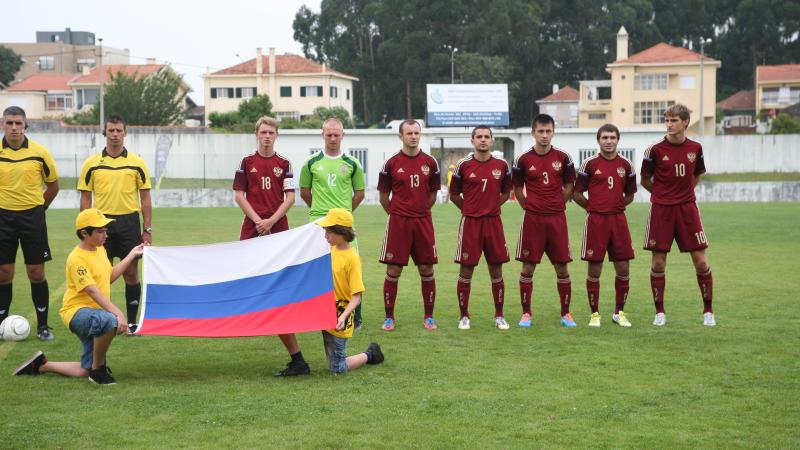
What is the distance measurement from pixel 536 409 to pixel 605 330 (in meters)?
3.61

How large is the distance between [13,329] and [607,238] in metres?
6.36

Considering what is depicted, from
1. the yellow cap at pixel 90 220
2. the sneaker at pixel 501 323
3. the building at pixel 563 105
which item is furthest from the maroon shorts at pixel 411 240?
the building at pixel 563 105

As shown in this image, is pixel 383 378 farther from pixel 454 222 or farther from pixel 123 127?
pixel 454 222

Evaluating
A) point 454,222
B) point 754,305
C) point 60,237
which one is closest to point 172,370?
point 754,305

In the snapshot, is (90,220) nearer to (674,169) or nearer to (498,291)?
(498,291)

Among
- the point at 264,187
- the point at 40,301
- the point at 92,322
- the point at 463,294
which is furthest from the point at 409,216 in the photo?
the point at 40,301

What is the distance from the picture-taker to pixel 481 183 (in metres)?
10.5

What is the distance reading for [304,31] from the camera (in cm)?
10488

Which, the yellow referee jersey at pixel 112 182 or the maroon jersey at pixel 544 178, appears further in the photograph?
the maroon jersey at pixel 544 178

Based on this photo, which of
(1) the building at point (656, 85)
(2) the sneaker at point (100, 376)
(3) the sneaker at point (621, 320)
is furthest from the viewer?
(1) the building at point (656, 85)

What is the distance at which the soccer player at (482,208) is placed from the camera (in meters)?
10.5

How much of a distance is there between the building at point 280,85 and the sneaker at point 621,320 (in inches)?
3050

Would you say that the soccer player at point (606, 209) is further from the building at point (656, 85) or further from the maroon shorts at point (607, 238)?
the building at point (656, 85)

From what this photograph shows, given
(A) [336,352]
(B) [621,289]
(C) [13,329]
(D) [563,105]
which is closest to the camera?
(A) [336,352]
